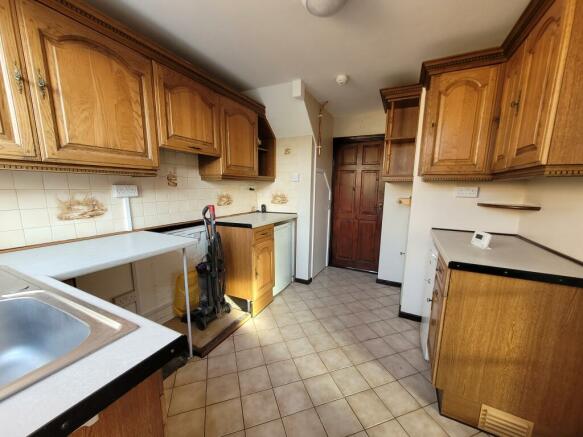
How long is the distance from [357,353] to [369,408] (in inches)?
16.9

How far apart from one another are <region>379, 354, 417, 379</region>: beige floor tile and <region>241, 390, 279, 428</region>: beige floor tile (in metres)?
0.82

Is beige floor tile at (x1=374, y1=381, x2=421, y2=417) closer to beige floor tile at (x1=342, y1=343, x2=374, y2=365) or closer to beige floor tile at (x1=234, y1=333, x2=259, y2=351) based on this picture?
beige floor tile at (x1=342, y1=343, x2=374, y2=365)

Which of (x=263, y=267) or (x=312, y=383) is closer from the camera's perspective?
(x=312, y=383)

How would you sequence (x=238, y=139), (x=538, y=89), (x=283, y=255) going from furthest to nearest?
(x=283, y=255), (x=238, y=139), (x=538, y=89)

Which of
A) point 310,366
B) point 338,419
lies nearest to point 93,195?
point 310,366

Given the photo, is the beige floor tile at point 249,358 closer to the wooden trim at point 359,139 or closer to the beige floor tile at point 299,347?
the beige floor tile at point 299,347

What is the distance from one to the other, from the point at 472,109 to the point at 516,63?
0.29 m

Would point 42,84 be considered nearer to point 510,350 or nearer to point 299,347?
point 299,347

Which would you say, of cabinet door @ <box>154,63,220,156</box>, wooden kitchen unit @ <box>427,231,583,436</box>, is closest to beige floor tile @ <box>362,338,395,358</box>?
wooden kitchen unit @ <box>427,231,583,436</box>

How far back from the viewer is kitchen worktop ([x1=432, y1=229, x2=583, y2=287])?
987 mm

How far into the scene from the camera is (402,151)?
2508 mm

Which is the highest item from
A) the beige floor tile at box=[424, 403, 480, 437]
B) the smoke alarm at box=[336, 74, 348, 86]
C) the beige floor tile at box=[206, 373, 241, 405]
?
the smoke alarm at box=[336, 74, 348, 86]

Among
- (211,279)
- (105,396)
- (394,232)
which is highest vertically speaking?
(105,396)

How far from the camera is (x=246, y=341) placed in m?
1.84
